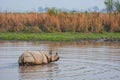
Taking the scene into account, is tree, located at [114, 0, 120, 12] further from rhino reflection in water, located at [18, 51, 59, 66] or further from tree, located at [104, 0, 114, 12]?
rhino reflection in water, located at [18, 51, 59, 66]

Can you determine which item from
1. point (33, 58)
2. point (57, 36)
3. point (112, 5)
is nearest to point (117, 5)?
point (112, 5)

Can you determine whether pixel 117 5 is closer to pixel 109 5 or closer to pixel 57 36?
pixel 109 5

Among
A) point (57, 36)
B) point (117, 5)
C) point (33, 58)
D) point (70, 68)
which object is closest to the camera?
point (70, 68)

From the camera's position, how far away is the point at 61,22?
38531mm

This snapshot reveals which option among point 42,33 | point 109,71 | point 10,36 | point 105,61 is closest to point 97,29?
point 42,33

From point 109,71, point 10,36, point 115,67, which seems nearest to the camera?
point 109,71

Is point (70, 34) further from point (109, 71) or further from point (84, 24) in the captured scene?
point (109, 71)

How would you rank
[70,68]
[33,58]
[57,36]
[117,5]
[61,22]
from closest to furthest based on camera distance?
[70,68] → [33,58] → [57,36] → [61,22] → [117,5]

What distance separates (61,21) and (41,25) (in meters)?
1.75

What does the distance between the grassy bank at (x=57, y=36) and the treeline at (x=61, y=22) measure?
6.55 ft

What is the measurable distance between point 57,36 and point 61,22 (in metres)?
4.54

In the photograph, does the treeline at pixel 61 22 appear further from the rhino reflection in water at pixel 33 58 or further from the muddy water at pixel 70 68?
the rhino reflection in water at pixel 33 58

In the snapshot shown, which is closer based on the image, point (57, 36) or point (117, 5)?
point (57, 36)

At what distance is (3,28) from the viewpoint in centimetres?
3888
